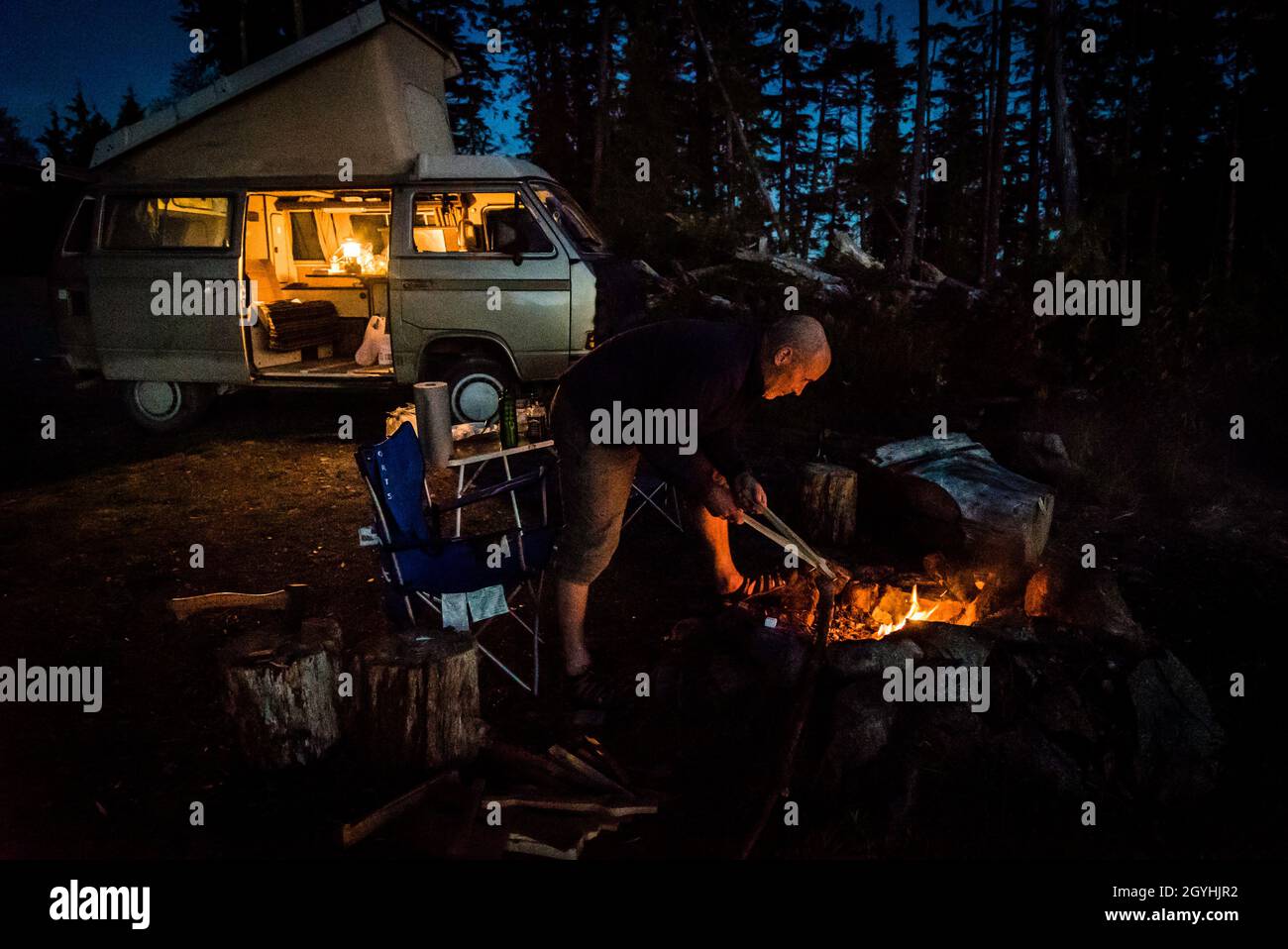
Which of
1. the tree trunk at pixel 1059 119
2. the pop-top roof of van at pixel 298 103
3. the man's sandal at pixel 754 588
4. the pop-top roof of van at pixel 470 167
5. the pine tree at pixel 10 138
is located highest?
the pine tree at pixel 10 138

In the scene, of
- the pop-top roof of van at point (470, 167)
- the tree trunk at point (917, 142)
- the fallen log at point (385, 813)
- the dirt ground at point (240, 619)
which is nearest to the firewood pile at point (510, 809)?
the fallen log at point (385, 813)

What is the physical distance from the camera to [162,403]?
7684 mm

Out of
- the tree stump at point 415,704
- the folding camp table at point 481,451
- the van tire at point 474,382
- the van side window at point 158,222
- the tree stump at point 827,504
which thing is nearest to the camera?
the tree stump at point 415,704

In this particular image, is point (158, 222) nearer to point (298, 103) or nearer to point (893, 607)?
point (298, 103)

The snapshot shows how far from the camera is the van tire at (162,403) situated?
766cm

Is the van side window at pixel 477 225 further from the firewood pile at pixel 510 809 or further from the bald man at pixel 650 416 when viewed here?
the firewood pile at pixel 510 809

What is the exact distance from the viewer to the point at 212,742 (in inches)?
120

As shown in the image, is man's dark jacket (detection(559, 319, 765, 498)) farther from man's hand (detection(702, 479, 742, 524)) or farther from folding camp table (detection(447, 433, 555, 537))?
folding camp table (detection(447, 433, 555, 537))

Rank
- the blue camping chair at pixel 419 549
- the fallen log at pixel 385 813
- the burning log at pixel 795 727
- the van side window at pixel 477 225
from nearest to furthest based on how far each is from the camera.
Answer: the fallen log at pixel 385 813 → the burning log at pixel 795 727 → the blue camping chair at pixel 419 549 → the van side window at pixel 477 225

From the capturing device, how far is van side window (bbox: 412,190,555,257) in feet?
21.7

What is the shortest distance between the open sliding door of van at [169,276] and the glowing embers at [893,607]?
619 centimetres

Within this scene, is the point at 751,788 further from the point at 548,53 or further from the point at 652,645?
the point at 548,53

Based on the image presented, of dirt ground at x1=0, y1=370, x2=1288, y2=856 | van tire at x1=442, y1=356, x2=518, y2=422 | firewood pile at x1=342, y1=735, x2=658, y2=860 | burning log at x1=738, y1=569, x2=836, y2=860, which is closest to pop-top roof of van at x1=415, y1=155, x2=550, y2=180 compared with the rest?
van tire at x1=442, y1=356, x2=518, y2=422
